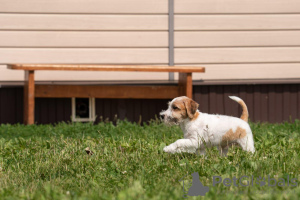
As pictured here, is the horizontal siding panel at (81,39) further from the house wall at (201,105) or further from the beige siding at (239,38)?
the house wall at (201,105)

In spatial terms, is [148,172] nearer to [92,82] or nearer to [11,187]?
[11,187]

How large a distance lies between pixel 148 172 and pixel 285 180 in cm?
120

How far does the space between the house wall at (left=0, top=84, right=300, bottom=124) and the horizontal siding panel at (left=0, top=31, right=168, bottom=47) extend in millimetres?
871

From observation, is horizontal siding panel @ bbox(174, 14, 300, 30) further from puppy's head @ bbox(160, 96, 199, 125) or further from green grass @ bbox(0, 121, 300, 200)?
puppy's head @ bbox(160, 96, 199, 125)

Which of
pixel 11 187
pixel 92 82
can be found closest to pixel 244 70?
pixel 92 82

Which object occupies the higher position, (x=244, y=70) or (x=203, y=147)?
(x=244, y=70)

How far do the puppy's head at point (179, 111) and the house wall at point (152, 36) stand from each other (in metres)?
4.25

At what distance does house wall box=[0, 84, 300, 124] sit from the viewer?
962 centimetres

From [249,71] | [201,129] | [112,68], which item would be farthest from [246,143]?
[249,71]

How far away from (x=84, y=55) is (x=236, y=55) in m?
2.72

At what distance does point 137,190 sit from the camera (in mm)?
3908

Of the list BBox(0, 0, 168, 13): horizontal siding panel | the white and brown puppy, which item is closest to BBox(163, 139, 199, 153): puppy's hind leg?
the white and brown puppy

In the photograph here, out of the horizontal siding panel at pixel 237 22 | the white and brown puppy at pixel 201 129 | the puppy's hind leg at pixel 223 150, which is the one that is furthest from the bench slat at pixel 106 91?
the white and brown puppy at pixel 201 129

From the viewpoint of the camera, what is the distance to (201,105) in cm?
980
